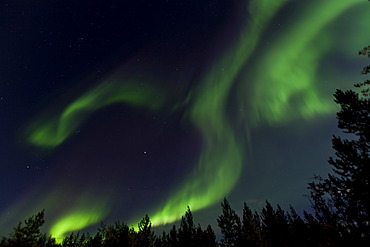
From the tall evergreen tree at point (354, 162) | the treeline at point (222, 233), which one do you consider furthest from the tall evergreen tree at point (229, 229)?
the tall evergreen tree at point (354, 162)

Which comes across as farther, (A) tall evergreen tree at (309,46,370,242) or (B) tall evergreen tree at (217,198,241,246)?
(B) tall evergreen tree at (217,198,241,246)

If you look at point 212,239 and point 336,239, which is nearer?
point 336,239

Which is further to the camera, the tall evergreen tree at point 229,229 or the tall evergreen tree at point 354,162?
the tall evergreen tree at point 229,229

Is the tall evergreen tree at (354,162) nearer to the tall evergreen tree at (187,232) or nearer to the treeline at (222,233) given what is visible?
the treeline at (222,233)

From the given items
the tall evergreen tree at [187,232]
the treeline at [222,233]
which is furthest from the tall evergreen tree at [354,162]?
the tall evergreen tree at [187,232]

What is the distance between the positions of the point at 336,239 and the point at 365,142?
10516mm

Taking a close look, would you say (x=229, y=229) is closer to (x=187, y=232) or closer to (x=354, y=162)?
(x=187, y=232)

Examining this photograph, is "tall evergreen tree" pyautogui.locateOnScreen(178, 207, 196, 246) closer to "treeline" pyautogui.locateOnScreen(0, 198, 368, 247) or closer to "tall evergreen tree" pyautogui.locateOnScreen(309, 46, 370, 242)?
"treeline" pyautogui.locateOnScreen(0, 198, 368, 247)

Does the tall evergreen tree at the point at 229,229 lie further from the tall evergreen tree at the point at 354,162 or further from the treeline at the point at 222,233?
the tall evergreen tree at the point at 354,162

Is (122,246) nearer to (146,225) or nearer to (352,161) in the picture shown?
(146,225)

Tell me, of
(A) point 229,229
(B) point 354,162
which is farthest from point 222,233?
(B) point 354,162

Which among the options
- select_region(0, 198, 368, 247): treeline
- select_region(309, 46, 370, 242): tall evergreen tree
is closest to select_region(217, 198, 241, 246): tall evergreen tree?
select_region(0, 198, 368, 247): treeline

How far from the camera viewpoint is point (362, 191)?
19.4m

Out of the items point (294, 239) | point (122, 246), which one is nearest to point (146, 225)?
point (122, 246)
